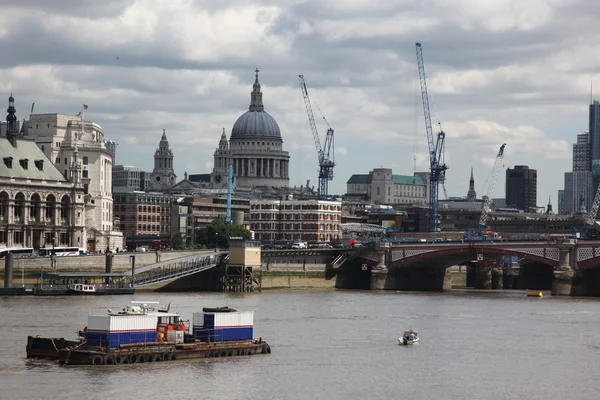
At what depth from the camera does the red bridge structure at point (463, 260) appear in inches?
6309

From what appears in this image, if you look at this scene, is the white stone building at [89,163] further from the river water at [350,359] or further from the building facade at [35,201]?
the river water at [350,359]

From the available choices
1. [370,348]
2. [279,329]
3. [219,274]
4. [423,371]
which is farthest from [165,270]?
[423,371]

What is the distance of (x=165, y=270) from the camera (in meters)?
157

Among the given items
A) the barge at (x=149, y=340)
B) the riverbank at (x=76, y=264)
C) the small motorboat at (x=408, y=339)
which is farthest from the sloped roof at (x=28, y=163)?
the barge at (x=149, y=340)

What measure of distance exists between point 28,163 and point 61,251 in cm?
1538

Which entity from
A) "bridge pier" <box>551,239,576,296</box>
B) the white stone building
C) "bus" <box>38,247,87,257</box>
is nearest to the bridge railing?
"bus" <box>38,247,87,257</box>

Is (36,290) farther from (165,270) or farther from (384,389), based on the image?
(384,389)

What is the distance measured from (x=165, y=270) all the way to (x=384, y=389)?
85452 millimetres

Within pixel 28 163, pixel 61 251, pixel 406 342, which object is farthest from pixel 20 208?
pixel 406 342

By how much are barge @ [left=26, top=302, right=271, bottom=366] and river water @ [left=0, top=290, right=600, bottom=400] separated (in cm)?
83

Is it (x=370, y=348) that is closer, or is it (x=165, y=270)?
(x=370, y=348)

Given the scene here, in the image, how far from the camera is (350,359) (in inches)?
3339

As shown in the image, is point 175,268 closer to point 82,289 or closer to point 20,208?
point 82,289

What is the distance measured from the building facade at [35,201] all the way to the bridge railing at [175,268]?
60.9 ft
